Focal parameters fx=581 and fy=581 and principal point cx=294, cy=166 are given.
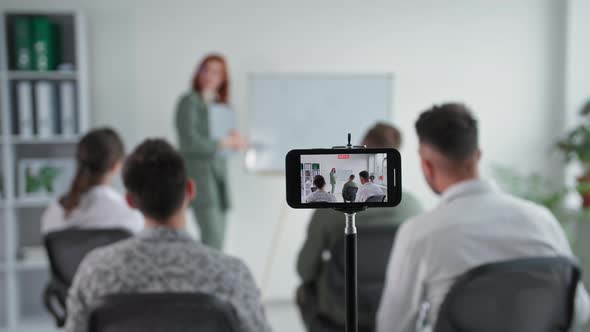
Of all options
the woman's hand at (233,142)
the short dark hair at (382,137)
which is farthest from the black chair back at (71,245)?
the woman's hand at (233,142)

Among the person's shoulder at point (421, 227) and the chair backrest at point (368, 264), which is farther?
the chair backrest at point (368, 264)

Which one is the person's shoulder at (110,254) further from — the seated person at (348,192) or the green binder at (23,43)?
the green binder at (23,43)

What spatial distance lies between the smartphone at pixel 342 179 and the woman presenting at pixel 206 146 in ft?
9.33

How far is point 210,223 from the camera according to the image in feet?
11.3

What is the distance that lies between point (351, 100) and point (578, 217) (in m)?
1.56

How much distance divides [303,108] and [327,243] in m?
1.86

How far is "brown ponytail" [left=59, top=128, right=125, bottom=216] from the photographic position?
2.26m

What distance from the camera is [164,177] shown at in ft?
4.93

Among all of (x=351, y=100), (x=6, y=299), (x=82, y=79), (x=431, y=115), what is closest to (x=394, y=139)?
(x=431, y=115)

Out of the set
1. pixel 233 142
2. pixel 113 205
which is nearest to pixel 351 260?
pixel 113 205

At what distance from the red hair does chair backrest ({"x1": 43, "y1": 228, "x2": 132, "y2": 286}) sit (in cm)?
172

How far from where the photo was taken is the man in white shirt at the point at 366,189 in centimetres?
59

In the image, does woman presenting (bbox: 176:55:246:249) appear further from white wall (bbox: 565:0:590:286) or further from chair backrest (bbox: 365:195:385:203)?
chair backrest (bbox: 365:195:385:203)

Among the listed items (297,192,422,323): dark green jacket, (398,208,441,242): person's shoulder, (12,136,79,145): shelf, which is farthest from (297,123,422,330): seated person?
(12,136,79,145): shelf
